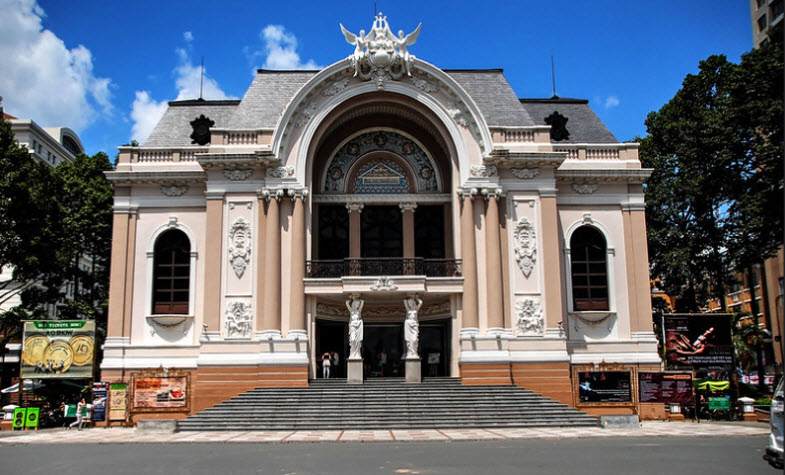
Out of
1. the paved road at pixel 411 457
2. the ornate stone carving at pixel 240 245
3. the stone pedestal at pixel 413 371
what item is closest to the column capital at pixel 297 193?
the ornate stone carving at pixel 240 245

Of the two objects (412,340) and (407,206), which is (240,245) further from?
(412,340)

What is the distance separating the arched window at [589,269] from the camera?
108 feet

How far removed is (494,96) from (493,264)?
8863 mm

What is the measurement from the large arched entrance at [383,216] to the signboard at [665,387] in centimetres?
819

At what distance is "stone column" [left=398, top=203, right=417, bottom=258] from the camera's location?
3366 centimetres

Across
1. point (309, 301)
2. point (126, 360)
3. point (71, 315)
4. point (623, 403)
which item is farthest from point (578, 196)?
point (71, 315)

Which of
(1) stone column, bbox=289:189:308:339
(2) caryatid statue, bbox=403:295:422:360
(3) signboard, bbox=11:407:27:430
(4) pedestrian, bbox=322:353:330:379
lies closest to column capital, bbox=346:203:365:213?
(1) stone column, bbox=289:189:308:339

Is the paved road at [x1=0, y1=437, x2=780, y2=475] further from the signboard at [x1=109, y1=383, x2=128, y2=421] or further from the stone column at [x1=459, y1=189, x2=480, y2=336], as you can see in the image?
the stone column at [x1=459, y1=189, x2=480, y2=336]

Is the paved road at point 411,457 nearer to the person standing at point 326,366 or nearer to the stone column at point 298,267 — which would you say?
the stone column at point 298,267

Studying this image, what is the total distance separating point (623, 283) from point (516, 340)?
604 cm

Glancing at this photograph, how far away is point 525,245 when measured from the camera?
31797 mm

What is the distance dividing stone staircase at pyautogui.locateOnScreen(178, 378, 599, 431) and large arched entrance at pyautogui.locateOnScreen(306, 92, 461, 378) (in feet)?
14.4

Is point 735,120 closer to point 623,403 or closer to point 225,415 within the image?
point 623,403

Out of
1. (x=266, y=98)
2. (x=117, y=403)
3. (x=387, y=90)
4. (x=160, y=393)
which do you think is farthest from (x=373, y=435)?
(x=266, y=98)
